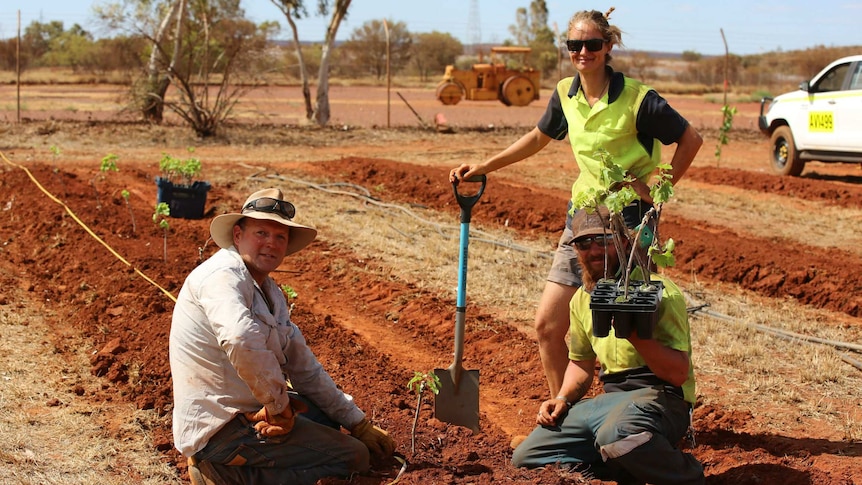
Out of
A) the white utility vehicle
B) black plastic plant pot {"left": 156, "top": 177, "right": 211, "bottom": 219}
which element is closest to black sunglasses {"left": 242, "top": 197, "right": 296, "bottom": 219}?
black plastic plant pot {"left": 156, "top": 177, "right": 211, "bottom": 219}

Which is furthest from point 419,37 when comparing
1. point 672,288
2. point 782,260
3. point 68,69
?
point 672,288

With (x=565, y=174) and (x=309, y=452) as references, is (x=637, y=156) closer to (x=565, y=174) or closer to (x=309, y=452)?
(x=309, y=452)

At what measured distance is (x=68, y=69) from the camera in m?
53.2

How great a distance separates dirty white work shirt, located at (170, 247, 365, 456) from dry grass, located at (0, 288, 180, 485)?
0.69 metres

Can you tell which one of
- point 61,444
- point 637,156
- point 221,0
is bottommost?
point 61,444

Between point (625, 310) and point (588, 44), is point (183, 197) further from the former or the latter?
point (625, 310)

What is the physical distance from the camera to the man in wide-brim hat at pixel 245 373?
11.5 feet

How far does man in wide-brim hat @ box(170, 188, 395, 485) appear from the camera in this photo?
350cm

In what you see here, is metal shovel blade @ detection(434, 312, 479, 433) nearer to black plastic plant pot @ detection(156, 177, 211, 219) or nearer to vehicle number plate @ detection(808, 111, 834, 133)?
black plastic plant pot @ detection(156, 177, 211, 219)

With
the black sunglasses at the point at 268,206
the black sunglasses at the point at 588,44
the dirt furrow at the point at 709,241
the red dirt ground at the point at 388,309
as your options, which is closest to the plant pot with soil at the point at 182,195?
the red dirt ground at the point at 388,309

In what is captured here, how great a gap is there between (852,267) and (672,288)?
4995 millimetres

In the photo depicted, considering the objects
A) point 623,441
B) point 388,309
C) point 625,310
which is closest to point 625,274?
point 625,310

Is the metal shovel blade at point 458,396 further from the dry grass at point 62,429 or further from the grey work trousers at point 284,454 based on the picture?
the dry grass at point 62,429

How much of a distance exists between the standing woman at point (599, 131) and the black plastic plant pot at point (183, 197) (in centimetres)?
593
